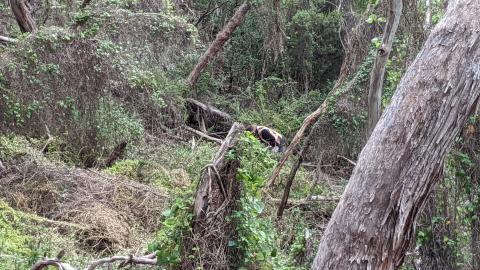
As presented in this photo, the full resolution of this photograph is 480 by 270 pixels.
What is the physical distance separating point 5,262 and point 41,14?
21.4 ft

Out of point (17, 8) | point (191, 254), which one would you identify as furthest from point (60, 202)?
point (191, 254)

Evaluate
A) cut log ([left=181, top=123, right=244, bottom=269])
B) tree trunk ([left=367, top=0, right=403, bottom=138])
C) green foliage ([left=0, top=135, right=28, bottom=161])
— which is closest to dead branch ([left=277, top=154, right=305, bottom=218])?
tree trunk ([left=367, top=0, right=403, bottom=138])

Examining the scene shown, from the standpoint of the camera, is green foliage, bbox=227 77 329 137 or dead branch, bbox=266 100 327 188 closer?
dead branch, bbox=266 100 327 188

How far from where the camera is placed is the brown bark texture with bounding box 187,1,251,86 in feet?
52.4

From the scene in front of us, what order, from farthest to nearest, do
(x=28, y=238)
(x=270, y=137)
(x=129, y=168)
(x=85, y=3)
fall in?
1. (x=270, y=137)
2. (x=129, y=168)
3. (x=85, y=3)
4. (x=28, y=238)

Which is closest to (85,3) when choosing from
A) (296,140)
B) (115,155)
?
(115,155)

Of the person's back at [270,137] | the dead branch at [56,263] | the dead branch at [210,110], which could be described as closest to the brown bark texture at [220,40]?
the dead branch at [210,110]

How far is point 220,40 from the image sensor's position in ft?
52.9

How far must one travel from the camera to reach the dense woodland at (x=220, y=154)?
3916 millimetres

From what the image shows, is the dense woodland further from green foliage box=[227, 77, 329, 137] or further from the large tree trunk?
green foliage box=[227, 77, 329, 137]

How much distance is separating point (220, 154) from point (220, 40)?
1209 centimetres

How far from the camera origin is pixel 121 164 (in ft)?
37.1

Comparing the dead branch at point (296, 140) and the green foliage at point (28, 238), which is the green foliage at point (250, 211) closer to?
the green foliage at point (28, 238)

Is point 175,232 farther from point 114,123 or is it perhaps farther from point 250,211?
point 114,123
